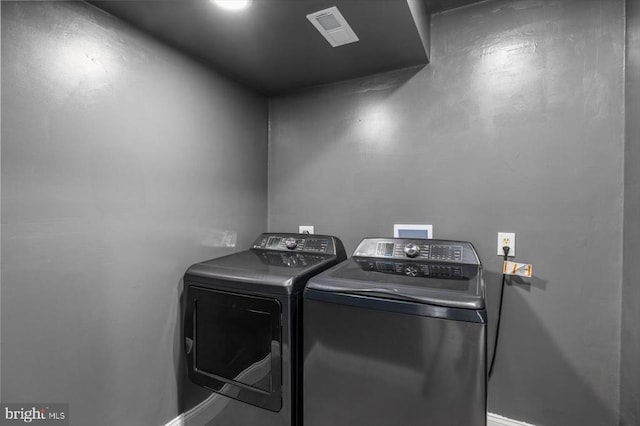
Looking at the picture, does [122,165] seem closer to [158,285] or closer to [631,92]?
[158,285]

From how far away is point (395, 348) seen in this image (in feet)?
3.53

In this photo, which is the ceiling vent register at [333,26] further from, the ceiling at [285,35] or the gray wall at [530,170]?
the gray wall at [530,170]

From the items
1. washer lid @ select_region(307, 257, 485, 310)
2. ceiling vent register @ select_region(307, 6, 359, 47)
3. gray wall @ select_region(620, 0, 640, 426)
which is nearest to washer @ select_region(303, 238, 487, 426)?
washer lid @ select_region(307, 257, 485, 310)

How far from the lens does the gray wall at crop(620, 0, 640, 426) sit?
1.31 meters

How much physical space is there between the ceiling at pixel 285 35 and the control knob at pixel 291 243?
1.15 meters

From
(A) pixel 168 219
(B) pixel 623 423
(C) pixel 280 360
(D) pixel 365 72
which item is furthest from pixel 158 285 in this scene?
(B) pixel 623 423

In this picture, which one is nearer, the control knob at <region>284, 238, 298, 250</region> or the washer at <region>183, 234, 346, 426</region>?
the washer at <region>183, 234, 346, 426</region>

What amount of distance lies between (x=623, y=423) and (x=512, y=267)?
83 centimetres

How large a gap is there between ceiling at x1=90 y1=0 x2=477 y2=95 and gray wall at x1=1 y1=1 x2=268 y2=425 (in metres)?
0.13

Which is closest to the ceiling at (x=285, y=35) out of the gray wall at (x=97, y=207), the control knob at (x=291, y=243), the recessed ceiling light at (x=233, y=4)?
the recessed ceiling light at (x=233, y=4)

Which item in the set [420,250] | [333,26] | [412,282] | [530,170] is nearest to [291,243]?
[420,250]

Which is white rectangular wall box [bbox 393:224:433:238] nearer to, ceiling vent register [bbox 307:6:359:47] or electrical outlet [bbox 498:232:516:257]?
electrical outlet [bbox 498:232:516:257]

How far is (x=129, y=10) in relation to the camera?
4.46 ft

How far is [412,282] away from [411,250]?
451mm
